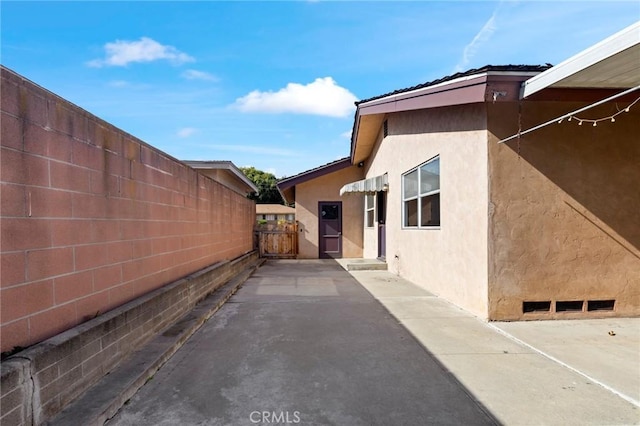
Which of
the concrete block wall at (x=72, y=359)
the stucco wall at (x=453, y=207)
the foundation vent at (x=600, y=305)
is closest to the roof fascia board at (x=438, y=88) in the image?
the stucco wall at (x=453, y=207)

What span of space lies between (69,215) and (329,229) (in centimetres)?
1270

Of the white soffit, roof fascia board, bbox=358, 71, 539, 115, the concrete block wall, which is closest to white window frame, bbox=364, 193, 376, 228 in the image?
roof fascia board, bbox=358, 71, 539, 115

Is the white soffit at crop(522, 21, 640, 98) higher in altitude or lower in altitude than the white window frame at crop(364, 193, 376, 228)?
higher

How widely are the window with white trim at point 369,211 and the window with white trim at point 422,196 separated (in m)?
4.32

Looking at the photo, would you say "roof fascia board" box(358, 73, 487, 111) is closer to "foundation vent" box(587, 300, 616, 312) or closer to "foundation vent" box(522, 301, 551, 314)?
"foundation vent" box(522, 301, 551, 314)

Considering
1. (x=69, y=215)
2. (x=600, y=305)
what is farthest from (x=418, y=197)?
(x=69, y=215)

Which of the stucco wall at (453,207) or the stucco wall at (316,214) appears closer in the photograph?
the stucco wall at (453,207)

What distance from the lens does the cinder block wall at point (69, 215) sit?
231 cm

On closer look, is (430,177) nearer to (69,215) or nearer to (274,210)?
(69,215)

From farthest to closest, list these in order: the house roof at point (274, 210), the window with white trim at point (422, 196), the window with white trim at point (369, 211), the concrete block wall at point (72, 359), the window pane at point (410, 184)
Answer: the house roof at point (274, 210)
the window with white trim at point (369, 211)
the window pane at point (410, 184)
the window with white trim at point (422, 196)
the concrete block wall at point (72, 359)

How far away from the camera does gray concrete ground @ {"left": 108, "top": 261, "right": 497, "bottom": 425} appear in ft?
9.02

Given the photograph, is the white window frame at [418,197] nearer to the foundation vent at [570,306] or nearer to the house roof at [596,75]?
the house roof at [596,75]

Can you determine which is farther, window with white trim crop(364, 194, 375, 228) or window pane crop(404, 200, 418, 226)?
window with white trim crop(364, 194, 375, 228)

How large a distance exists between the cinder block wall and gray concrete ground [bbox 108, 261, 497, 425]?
0.93 metres
